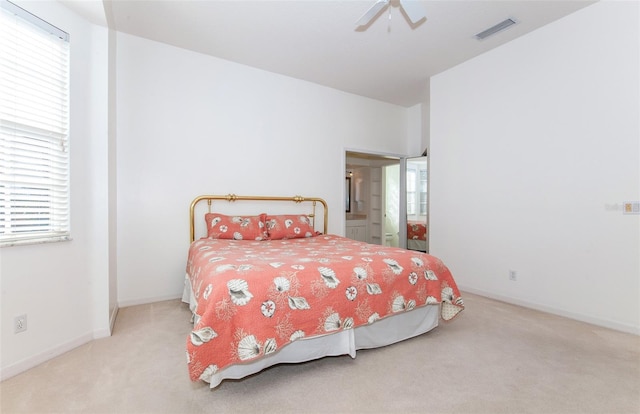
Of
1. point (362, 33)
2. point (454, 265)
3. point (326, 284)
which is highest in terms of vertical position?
point (362, 33)

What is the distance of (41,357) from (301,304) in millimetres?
1779

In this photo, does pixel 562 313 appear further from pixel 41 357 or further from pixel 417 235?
pixel 41 357

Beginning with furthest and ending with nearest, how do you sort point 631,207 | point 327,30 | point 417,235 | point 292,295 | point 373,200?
point 373,200
point 417,235
point 327,30
point 631,207
point 292,295

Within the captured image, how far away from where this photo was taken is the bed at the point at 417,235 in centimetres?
513

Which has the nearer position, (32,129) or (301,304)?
(301,304)

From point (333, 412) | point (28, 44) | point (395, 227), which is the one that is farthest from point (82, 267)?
point (395, 227)

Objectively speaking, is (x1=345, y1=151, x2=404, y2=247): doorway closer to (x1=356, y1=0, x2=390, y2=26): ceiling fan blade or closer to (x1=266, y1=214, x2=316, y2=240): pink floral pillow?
(x1=266, y1=214, x2=316, y2=240): pink floral pillow

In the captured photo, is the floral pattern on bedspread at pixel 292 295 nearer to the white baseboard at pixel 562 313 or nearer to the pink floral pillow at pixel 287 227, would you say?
the pink floral pillow at pixel 287 227

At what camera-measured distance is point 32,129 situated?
6.59 ft

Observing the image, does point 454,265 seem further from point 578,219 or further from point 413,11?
point 413,11

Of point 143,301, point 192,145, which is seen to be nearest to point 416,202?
point 192,145

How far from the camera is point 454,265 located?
392 centimetres

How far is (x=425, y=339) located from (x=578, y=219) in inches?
74.4

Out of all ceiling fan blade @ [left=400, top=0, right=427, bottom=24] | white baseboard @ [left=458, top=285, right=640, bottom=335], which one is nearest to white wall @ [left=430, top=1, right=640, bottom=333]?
white baseboard @ [left=458, top=285, right=640, bottom=335]
